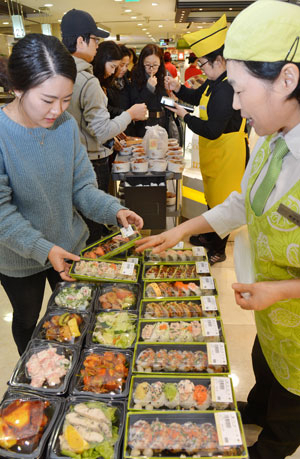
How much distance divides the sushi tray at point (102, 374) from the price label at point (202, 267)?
521 millimetres

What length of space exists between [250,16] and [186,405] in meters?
1.14

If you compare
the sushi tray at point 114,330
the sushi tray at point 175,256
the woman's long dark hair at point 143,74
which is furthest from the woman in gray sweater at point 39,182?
the woman's long dark hair at point 143,74

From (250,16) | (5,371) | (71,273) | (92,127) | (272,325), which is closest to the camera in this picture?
(250,16)

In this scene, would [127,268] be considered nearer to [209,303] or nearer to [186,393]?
[209,303]

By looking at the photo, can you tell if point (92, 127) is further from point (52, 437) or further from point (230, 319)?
point (52, 437)

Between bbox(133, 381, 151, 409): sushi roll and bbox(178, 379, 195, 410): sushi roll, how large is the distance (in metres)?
0.10

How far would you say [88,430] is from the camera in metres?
1.04

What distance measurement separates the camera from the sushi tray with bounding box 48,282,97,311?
1495 millimetres

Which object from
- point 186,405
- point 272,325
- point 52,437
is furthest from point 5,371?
point 272,325

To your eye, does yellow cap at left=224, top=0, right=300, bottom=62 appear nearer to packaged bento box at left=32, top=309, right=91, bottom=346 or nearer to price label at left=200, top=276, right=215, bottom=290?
price label at left=200, top=276, right=215, bottom=290

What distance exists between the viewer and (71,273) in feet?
5.17

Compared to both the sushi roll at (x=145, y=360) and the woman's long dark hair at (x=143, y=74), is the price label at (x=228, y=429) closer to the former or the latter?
the sushi roll at (x=145, y=360)

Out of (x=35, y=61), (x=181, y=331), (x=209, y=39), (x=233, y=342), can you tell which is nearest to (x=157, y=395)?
(x=181, y=331)

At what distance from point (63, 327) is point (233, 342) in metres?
1.52
